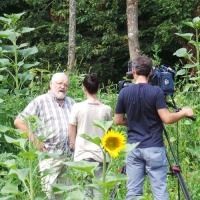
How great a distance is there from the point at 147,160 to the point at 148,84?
543 mm

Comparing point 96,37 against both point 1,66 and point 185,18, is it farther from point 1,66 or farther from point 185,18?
point 1,66

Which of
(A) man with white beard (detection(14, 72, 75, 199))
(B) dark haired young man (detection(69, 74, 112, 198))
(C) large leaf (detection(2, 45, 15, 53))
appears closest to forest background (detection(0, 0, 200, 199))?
(C) large leaf (detection(2, 45, 15, 53))

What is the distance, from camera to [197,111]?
697 centimetres

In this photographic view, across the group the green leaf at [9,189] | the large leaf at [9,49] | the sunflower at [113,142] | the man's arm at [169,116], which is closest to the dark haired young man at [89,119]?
the man's arm at [169,116]

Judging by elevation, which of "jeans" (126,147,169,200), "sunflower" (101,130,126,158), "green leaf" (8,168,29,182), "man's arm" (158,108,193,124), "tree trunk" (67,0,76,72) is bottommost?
"jeans" (126,147,169,200)

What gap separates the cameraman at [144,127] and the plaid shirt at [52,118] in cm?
84

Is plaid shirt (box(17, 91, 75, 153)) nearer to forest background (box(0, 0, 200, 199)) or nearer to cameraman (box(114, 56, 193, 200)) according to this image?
cameraman (box(114, 56, 193, 200))

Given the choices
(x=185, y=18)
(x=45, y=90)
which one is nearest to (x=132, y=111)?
(x=45, y=90)

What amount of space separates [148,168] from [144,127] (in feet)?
0.98

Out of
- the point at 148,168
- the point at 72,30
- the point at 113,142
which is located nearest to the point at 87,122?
the point at 148,168

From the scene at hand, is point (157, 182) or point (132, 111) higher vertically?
point (132, 111)

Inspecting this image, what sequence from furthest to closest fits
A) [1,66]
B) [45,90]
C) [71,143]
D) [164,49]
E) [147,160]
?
[164,49] < [45,90] < [1,66] < [71,143] < [147,160]

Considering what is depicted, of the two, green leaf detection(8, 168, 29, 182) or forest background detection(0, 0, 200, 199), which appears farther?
forest background detection(0, 0, 200, 199)

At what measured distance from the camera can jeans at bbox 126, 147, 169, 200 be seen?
4.51m
